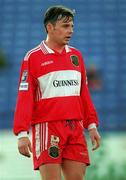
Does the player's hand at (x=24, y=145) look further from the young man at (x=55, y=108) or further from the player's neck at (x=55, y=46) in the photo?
the player's neck at (x=55, y=46)

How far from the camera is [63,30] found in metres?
2.85

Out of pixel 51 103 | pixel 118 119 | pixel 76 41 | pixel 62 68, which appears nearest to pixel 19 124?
pixel 51 103

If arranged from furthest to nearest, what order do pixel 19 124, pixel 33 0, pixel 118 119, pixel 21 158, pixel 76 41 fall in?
pixel 33 0 < pixel 76 41 < pixel 118 119 < pixel 21 158 < pixel 19 124

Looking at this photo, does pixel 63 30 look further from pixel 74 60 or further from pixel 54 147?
pixel 54 147

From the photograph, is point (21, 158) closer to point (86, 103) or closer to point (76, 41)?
point (86, 103)

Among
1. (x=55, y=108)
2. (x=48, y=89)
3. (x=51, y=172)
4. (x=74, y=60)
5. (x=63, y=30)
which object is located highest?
(x=63, y=30)

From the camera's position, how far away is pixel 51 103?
2.77 metres

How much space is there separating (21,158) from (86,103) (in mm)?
1646

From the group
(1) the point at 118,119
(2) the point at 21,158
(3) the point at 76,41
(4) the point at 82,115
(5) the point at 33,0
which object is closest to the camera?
(4) the point at 82,115

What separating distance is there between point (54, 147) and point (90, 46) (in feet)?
22.4

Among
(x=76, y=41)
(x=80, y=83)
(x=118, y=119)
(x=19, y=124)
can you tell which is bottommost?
(x=19, y=124)

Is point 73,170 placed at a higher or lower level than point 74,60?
lower

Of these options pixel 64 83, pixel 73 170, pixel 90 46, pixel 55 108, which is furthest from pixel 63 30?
pixel 90 46

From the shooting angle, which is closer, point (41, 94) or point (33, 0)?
point (41, 94)
